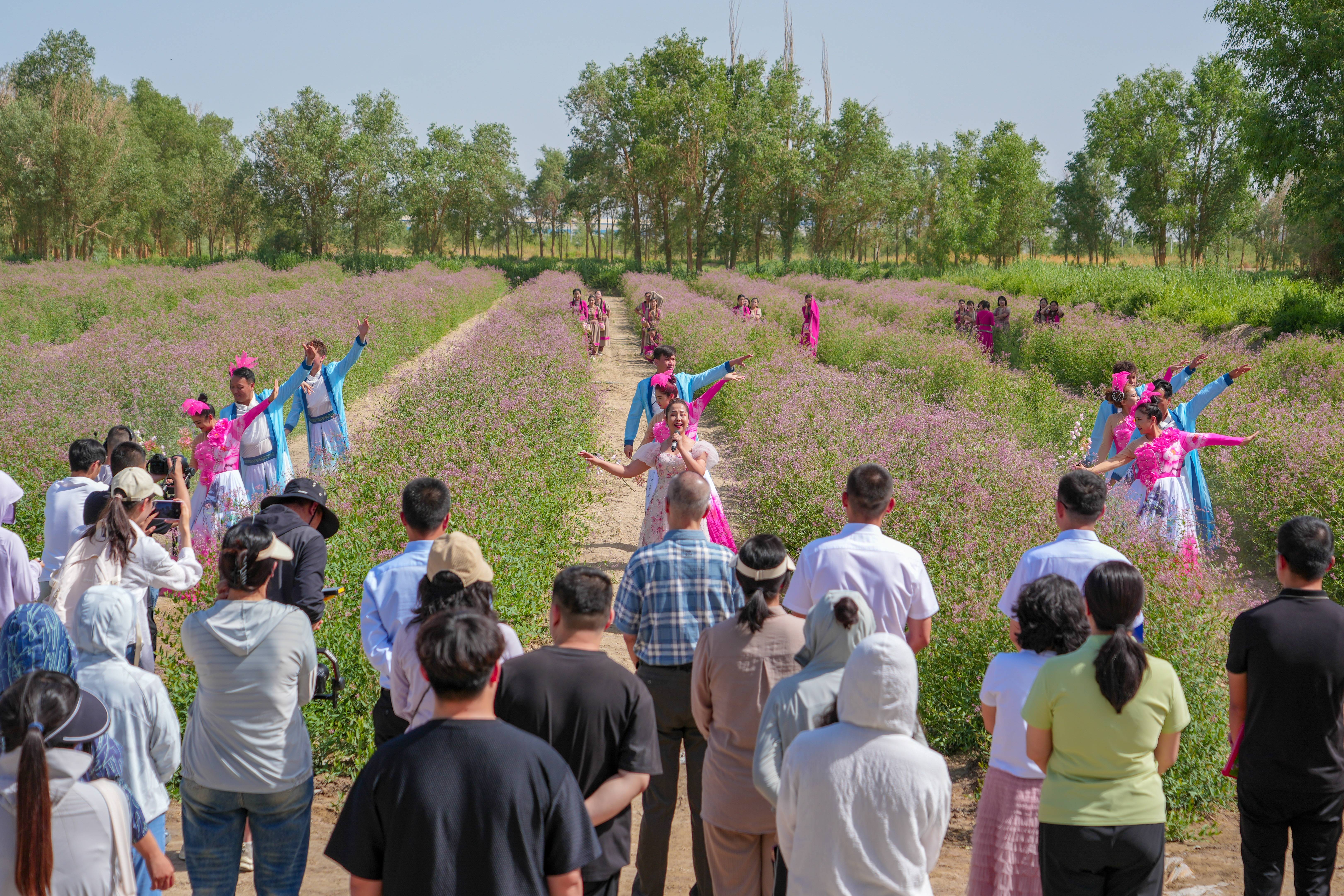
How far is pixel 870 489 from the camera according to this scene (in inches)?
164

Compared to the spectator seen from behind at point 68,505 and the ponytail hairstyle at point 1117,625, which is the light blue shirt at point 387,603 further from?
the spectator seen from behind at point 68,505

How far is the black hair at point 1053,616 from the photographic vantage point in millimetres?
3275

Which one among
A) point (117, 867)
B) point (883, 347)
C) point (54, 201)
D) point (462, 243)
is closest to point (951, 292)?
point (883, 347)

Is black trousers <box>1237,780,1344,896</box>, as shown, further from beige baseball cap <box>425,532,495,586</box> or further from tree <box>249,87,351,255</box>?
tree <box>249,87,351,255</box>

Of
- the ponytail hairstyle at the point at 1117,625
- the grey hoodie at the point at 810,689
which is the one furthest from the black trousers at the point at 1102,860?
the grey hoodie at the point at 810,689

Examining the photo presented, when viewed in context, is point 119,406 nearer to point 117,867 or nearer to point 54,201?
point 117,867

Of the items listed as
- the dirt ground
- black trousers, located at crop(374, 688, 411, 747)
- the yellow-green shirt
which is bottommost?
the dirt ground

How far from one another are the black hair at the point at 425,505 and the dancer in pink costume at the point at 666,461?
218cm

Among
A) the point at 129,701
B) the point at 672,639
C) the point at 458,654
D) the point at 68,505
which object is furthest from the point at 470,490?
the point at 458,654

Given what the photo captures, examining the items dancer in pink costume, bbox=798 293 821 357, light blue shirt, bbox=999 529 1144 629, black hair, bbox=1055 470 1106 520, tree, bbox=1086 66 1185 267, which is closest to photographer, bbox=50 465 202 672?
light blue shirt, bbox=999 529 1144 629

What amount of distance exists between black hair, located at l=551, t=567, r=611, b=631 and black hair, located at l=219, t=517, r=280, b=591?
3.64ft

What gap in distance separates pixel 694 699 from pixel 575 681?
81cm

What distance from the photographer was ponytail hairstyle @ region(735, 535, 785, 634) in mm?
3475

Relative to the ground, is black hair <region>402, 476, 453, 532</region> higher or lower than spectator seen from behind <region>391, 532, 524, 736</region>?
higher
